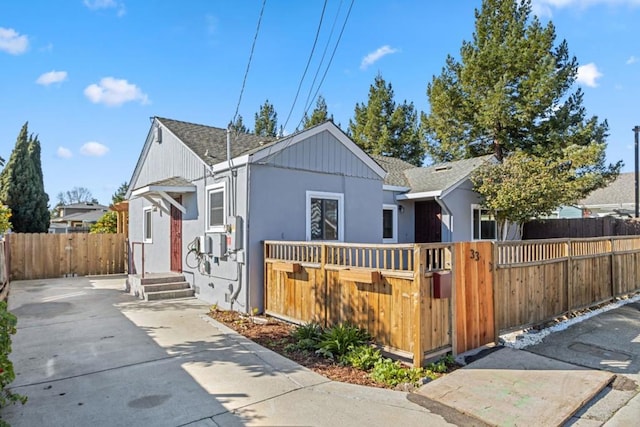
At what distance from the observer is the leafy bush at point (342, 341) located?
16.3 feet

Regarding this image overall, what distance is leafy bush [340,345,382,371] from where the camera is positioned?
15.0ft

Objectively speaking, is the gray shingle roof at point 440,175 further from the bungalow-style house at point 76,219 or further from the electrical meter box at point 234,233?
the bungalow-style house at point 76,219

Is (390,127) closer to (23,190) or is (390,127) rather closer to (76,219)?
(23,190)

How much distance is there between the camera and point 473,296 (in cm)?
506

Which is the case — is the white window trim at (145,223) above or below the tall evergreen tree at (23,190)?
below

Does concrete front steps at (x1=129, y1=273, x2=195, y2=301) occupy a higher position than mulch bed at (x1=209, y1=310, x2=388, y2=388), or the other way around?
concrete front steps at (x1=129, y1=273, x2=195, y2=301)

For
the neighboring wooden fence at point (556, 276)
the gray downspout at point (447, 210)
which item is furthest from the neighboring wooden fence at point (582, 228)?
the neighboring wooden fence at point (556, 276)

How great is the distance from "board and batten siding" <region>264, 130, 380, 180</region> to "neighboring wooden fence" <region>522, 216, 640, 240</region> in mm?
9308

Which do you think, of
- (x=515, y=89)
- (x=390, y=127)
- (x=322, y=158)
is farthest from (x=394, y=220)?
(x=390, y=127)

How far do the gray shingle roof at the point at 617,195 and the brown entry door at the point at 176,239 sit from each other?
24483mm

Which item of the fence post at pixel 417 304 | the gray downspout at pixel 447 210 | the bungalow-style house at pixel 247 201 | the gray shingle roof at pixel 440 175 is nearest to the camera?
the fence post at pixel 417 304

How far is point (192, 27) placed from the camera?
9047 mm

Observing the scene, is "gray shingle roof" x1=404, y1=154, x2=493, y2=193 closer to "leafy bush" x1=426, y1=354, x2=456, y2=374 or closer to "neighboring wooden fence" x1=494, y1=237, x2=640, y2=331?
"neighboring wooden fence" x1=494, y1=237, x2=640, y2=331

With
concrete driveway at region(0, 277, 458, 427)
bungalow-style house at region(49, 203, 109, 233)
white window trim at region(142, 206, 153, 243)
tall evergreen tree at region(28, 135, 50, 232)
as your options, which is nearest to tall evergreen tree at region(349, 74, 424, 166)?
white window trim at region(142, 206, 153, 243)
